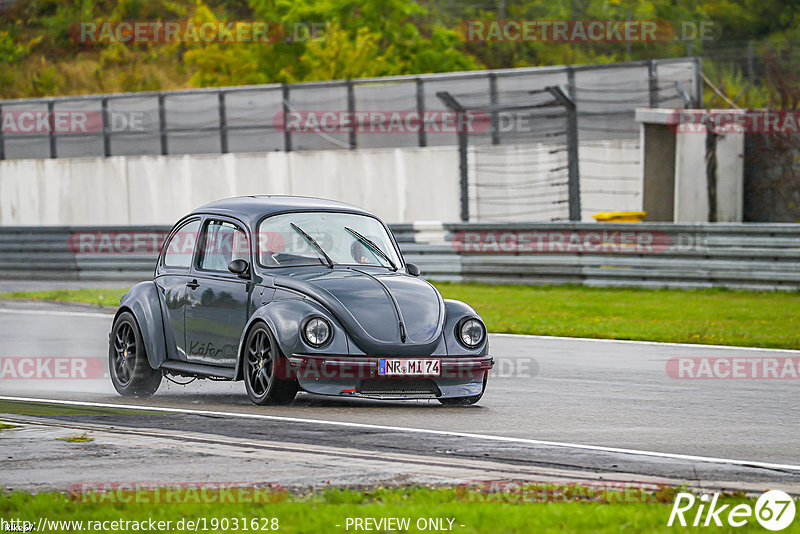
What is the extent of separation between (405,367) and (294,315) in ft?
2.90

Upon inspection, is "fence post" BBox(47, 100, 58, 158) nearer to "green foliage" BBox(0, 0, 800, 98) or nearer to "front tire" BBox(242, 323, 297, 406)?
"green foliage" BBox(0, 0, 800, 98)

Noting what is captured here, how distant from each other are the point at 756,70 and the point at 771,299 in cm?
1967

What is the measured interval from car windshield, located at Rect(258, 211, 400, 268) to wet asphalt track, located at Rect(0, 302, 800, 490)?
1118 mm

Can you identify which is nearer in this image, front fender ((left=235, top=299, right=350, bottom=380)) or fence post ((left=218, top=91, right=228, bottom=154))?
front fender ((left=235, top=299, right=350, bottom=380))

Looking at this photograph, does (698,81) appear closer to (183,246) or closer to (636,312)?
(636,312)

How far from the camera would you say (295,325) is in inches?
387

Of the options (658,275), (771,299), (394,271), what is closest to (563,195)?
(658,275)

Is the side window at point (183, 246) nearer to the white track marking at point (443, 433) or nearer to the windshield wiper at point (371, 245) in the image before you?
the windshield wiper at point (371, 245)

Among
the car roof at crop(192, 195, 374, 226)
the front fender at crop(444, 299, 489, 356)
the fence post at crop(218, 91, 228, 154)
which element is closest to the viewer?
the front fender at crop(444, 299, 489, 356)

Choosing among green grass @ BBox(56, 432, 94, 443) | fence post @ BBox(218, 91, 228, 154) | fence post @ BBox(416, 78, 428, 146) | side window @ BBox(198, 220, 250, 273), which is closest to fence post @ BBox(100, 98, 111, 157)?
fence post @ BBox(218, 91, 228, 154)

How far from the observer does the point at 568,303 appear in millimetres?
20016

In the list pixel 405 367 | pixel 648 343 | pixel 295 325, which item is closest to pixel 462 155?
pixel 648 343

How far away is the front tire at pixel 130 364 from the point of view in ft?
37.4

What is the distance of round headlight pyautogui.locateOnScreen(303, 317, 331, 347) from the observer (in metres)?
9.80
